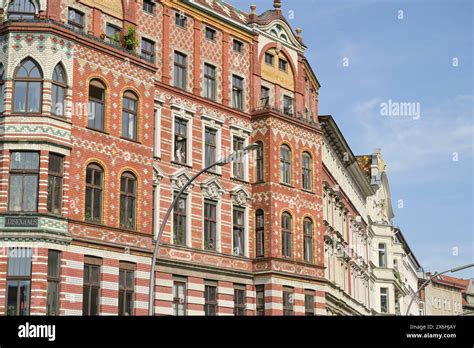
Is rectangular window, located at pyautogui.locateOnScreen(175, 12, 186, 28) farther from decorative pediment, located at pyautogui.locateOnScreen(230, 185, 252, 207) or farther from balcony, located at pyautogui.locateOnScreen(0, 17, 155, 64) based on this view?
decorative pediment, located at pyautogui.locateOnScreen(230, 185, 252, 207)

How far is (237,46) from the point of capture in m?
51.0

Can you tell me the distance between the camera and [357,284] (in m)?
72.3

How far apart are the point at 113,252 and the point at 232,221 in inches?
431

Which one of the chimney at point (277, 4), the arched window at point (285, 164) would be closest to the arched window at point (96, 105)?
the arched window at point (285, 164)

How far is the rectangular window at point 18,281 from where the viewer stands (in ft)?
113

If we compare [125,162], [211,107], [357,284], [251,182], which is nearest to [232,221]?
[251,182]

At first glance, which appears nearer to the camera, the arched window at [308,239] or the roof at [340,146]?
the arched window at [308,239]

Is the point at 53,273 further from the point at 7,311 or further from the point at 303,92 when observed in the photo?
the point at 303,92

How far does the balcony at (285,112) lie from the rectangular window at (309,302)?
9.77 m

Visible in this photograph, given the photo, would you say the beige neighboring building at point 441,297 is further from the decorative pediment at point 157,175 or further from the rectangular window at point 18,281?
the rectangular window at point 18,281

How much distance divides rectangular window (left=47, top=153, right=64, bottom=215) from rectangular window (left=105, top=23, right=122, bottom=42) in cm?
745

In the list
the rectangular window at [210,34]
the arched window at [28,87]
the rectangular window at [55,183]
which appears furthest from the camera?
the rectangular window at [210,34]

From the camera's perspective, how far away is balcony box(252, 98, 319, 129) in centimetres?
4991

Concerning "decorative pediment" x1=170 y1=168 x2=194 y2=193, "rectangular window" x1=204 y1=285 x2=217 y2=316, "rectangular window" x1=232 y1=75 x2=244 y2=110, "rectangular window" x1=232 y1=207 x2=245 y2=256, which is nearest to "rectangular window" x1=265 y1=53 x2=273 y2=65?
"rectangular window" x1=232 y1=75 x2=244 y2=110
